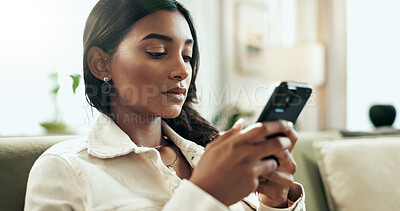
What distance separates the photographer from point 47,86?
236cm

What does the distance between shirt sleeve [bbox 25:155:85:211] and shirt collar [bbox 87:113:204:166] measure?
0.26 feet

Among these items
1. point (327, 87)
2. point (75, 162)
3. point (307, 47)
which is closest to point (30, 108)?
point (75, 162)

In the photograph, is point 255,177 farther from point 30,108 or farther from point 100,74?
point 30,108

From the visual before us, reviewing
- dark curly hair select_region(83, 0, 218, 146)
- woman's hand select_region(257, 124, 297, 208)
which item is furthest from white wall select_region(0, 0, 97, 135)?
woman's hand select_region(257, 124, 297, 208)

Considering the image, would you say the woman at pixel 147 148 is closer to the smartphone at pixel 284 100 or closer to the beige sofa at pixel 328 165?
the smartphone at pixel 284 100

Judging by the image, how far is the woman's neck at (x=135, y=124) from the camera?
1035 millimetres

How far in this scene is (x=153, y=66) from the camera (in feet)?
3.06

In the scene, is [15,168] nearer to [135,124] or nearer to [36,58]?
[135,124]

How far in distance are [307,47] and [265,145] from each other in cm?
261

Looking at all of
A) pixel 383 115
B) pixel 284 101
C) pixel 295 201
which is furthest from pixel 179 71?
pixel 383 115

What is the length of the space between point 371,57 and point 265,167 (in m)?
3.09

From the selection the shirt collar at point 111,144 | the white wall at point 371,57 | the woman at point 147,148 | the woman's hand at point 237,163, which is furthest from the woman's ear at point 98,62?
the white wall at point 371,57

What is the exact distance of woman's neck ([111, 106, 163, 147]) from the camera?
3.40ft

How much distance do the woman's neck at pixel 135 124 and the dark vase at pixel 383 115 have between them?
60.5 inches
